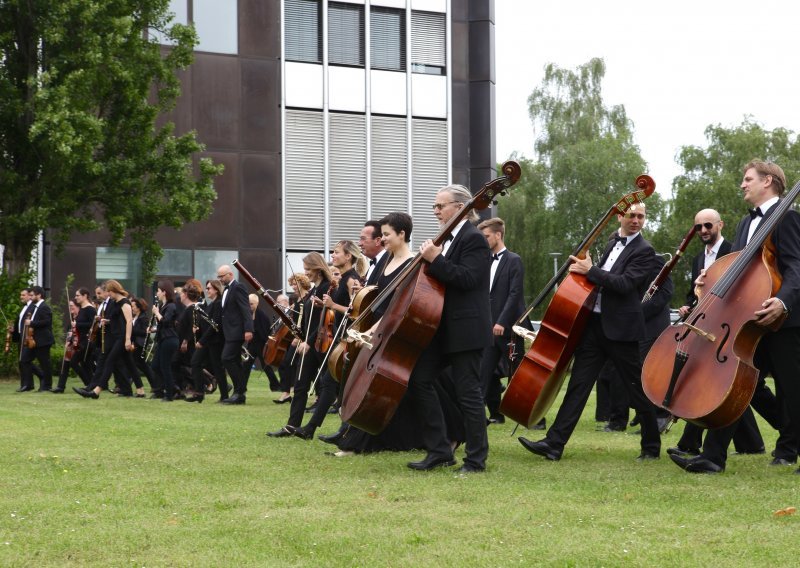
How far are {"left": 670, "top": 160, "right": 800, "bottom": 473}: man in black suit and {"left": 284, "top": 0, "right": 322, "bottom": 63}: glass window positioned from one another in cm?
2668

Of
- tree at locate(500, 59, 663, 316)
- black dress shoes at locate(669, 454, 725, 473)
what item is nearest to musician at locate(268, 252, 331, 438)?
black dress shoes at locate(669, 454, 725, 473)

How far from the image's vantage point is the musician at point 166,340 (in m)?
19.0

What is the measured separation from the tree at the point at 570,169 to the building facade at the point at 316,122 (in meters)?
19.2

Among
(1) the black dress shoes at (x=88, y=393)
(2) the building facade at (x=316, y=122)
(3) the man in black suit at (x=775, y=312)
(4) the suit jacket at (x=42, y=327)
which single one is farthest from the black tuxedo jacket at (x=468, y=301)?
(2) the building facade at (x=316, y=122)

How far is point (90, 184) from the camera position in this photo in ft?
84.0

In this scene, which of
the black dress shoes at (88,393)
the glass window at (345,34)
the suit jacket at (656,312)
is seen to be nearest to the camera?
the suit jacket at (656,312)

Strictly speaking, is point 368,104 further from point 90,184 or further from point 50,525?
point 50,525

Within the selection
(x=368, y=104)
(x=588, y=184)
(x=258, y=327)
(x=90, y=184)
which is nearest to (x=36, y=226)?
(x=90, y=184)

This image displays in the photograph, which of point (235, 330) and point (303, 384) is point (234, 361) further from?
point (303, 384)

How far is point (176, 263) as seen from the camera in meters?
32.4

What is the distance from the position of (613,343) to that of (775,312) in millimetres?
2127

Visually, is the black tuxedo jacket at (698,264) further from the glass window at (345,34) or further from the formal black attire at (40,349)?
the glass window at (345,34)

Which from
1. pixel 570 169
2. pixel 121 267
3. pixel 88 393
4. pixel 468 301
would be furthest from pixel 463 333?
pixel 570 169

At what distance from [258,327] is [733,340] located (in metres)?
15.0
